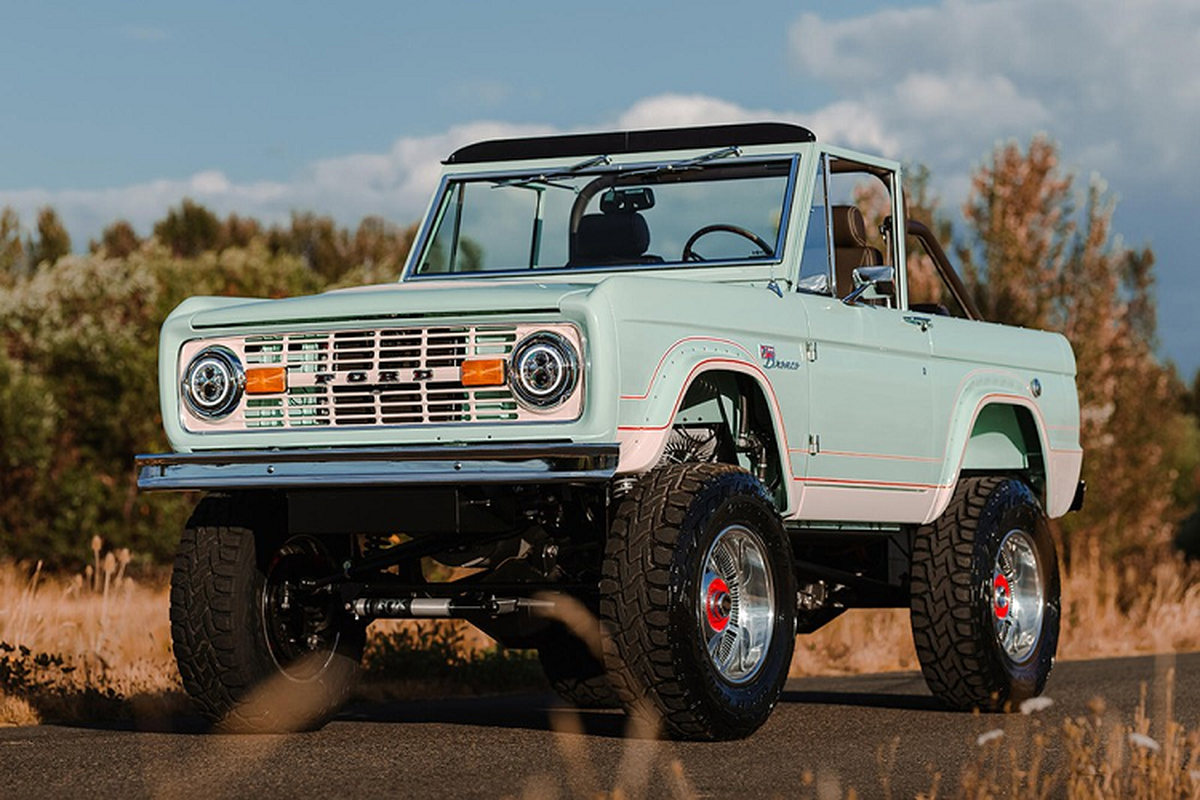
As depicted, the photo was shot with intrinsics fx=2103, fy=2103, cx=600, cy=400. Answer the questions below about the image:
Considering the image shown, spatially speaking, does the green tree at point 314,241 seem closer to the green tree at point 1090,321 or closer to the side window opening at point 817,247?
the green tree at point 1090,321

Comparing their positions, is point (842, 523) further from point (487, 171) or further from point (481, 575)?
point (487, 171)

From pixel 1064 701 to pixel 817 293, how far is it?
97.2 inches

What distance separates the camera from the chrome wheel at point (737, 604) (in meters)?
7.80

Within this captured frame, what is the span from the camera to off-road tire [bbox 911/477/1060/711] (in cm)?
967

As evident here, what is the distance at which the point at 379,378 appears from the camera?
7.80 metres

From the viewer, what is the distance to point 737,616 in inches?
316

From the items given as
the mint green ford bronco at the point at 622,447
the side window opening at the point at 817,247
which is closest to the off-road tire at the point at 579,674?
the mint green ford bronco at the point at 622,447

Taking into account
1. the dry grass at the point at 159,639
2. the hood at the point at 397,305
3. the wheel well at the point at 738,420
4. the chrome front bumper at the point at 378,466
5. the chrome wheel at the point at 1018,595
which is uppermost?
the hood at the point at 397,305

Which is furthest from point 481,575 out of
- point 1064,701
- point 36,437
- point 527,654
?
point 36,437

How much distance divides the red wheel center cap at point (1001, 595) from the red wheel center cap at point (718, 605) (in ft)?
8.26

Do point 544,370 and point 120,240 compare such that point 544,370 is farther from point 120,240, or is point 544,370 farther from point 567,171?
point 120,240

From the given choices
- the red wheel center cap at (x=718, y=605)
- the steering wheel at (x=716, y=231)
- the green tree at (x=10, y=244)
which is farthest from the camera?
the green tree at (x=10, y=244)

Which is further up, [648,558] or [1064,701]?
[648,558]

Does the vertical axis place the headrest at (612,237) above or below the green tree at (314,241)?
below
